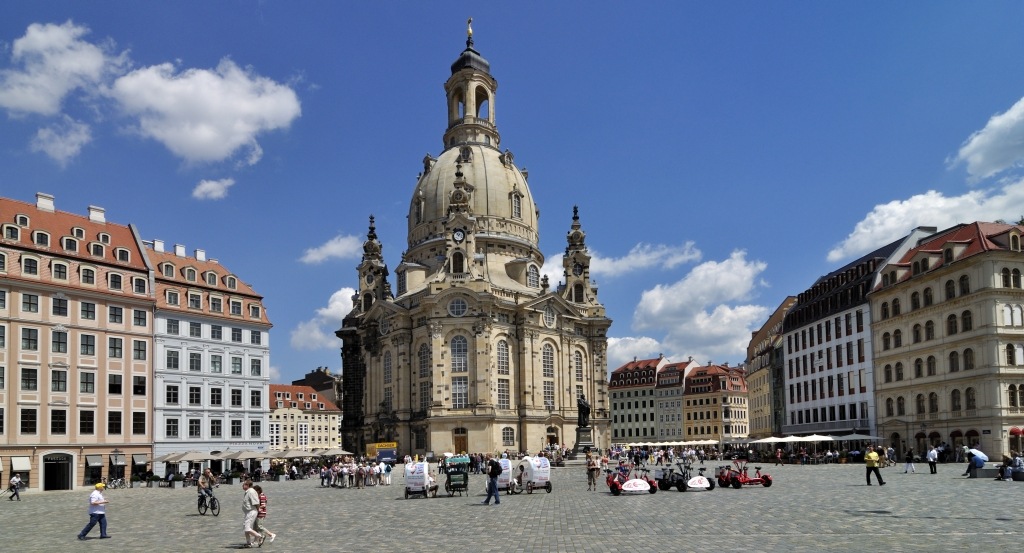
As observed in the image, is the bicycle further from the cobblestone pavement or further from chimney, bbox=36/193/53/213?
Answer: chimney, bbox=36/193/53/213

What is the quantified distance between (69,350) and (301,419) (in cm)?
9098

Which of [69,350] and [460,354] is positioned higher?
[69,350]

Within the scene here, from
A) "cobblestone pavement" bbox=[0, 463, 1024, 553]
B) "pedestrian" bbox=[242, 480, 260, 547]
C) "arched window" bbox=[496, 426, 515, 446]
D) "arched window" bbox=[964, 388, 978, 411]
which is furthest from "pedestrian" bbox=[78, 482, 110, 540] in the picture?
"arched window" bbox=[496, 426, 515, 446]

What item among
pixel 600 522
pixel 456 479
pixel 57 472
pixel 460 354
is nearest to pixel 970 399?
pixel 456 479

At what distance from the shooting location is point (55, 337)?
63406mm

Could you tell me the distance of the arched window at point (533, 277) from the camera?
108 meters

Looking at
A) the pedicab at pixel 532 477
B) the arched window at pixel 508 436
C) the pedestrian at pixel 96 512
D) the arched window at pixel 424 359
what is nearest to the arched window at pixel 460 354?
the arched window at pixel 424 359

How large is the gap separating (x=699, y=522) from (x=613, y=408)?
5683 inches

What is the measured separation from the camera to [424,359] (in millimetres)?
97688

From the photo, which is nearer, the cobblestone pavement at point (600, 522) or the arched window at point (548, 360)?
the cobblestone pavement at point (600, 522)

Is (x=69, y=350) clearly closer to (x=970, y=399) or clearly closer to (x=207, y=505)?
(x=207, y=505)

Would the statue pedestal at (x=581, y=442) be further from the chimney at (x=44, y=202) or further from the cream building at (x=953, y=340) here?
the chimney at (x=44, y=202)

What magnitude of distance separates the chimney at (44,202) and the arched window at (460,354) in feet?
134

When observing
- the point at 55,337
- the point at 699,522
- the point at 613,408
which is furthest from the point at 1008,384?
the point at 613,408
